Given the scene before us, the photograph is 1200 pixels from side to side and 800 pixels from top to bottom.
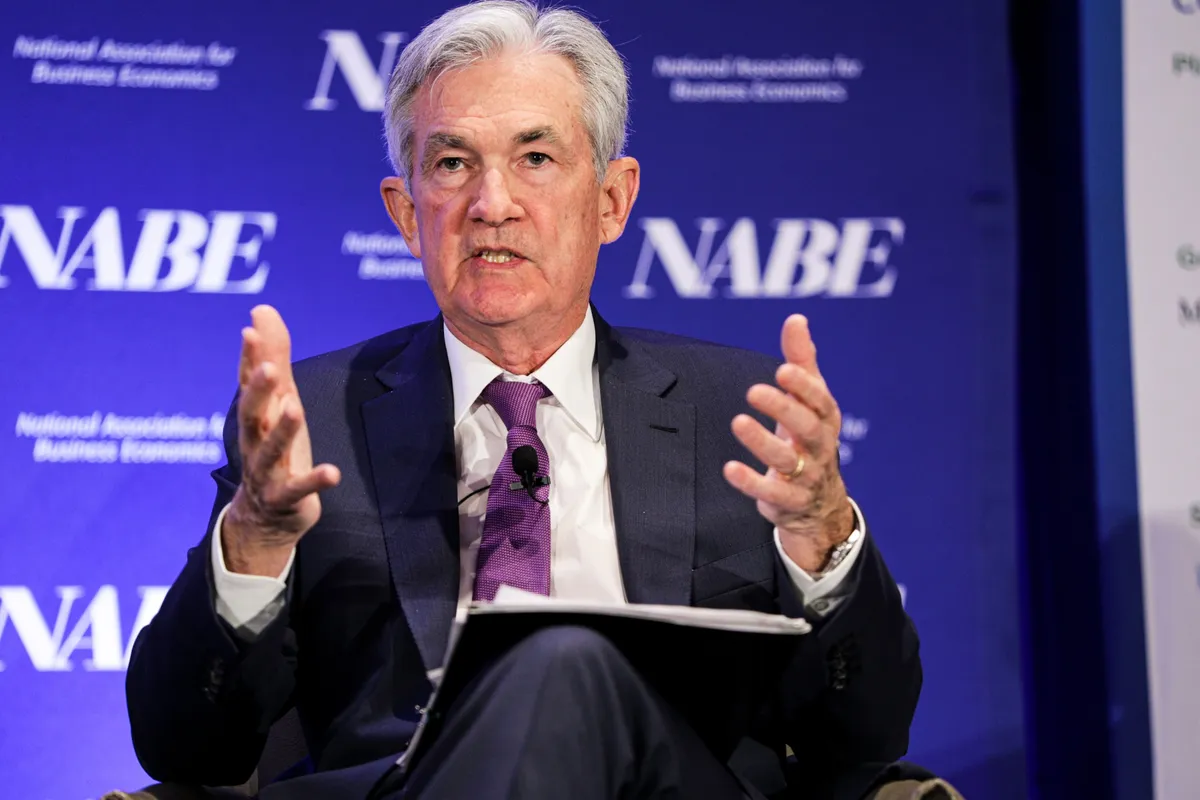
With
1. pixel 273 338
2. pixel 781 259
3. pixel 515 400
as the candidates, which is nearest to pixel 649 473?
pixel 515 400

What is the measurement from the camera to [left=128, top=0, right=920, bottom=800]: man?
1396 millimetres

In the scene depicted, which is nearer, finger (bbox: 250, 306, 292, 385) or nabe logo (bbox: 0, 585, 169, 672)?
finger (bbox: 250, 306, 292, 385)

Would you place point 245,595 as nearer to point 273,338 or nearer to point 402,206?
point 273,338

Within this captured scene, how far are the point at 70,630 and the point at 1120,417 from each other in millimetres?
2403

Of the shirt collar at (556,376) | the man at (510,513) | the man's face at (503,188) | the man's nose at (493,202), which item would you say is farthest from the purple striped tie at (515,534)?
the man's nose at (493,202)

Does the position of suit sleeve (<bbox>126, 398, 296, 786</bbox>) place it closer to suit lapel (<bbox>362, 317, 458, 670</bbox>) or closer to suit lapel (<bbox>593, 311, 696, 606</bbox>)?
suit lapel (<bbox>362, 317, 458, 670</bbox>)

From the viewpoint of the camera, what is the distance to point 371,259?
2.97 m

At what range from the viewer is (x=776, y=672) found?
171 cm

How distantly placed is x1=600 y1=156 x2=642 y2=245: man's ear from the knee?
3.28ft

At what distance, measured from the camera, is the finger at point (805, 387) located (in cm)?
152

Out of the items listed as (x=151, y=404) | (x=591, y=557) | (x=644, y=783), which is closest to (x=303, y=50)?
(x=151, y=404)

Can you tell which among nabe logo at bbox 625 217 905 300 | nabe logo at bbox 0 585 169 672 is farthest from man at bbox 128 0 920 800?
nabe logo at bbox 0 585 169 672

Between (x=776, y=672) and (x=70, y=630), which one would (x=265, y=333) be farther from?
(x=70, y=630)

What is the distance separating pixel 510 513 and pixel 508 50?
0.75 m
